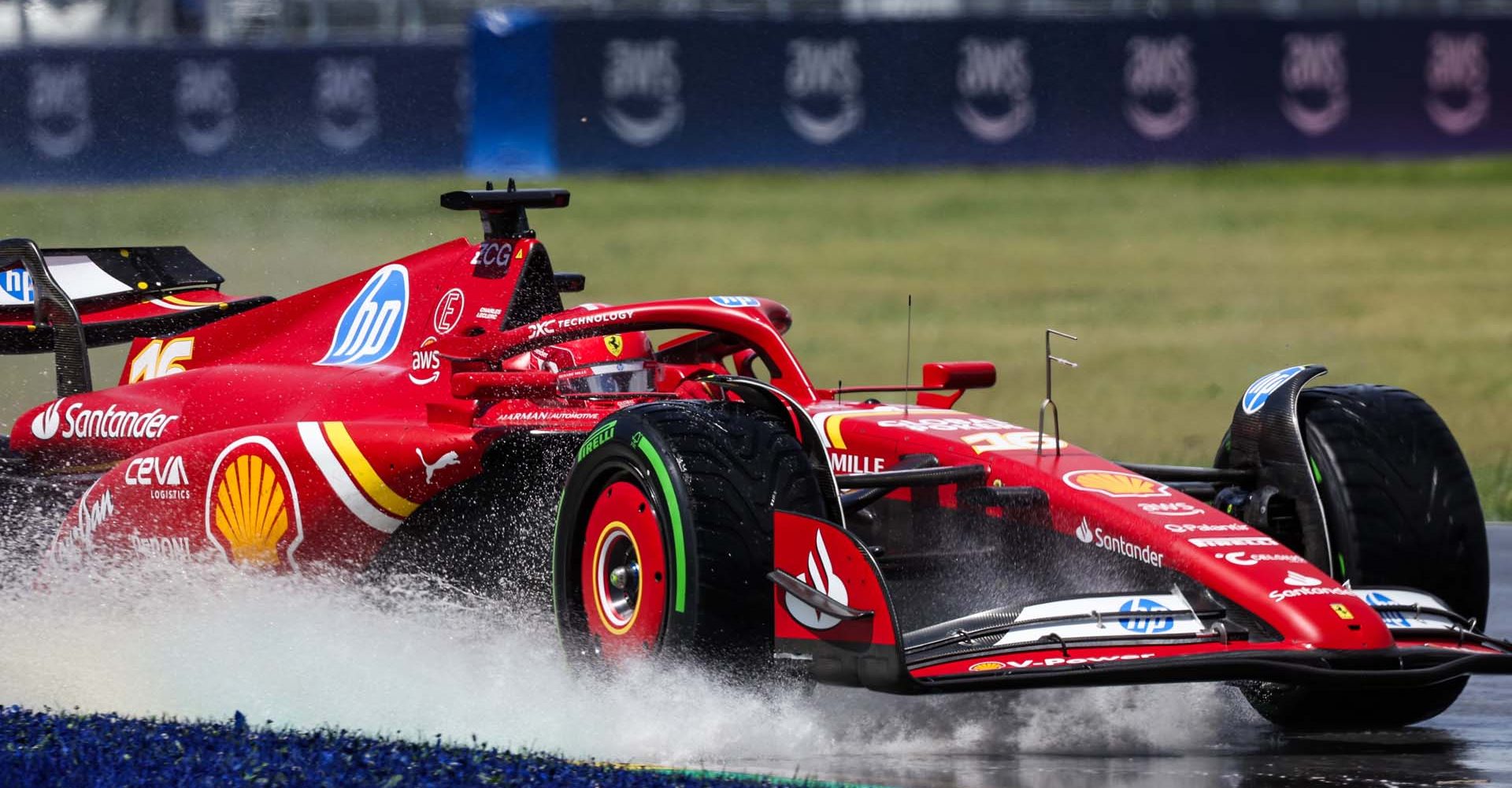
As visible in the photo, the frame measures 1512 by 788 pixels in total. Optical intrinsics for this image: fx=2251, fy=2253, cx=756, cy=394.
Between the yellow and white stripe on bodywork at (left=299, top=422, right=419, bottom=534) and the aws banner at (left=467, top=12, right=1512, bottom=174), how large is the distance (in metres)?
16.6

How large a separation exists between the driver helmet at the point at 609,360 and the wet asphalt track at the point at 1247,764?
2.12 metres

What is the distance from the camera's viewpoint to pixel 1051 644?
18.0 feet

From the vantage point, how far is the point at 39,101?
22.3 metres

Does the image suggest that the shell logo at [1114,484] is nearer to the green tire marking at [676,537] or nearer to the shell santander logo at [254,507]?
the green tire marking at [676,537]

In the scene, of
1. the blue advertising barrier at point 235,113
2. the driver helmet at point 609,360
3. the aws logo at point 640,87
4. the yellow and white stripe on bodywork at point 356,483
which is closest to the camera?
the yellow and white stripe on bodywork at point 356,483

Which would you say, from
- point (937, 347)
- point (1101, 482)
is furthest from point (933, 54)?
point (1101, 482)

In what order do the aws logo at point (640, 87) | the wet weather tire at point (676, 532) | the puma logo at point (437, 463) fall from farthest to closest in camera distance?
1. the aws logo at point (640, 87)
2. the puma logo at point (437, 463)
3. the wet weather tire at point (676, 532)

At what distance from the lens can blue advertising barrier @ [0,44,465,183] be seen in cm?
2292

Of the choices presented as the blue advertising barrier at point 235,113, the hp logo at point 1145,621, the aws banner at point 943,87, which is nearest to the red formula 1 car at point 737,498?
the hp logo at point 1145,621

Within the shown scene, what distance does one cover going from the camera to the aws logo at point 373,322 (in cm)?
788

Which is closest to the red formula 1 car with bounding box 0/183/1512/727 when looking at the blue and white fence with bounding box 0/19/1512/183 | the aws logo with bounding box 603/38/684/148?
the blue and white fence with bounding box 0/19/1512/183

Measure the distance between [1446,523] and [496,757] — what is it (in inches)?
112

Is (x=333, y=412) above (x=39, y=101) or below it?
below

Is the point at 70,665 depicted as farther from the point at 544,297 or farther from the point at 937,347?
the point at 937,347
